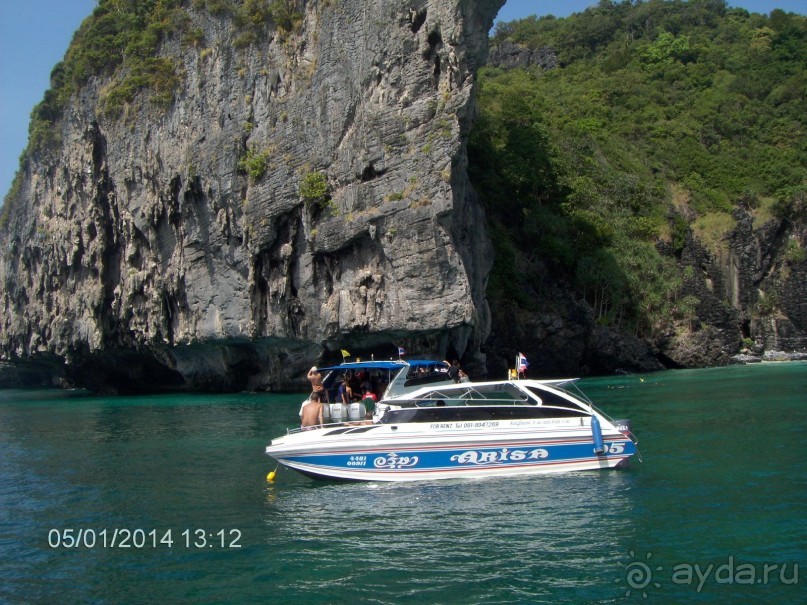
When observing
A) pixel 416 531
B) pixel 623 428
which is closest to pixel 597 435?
pixel 623 428

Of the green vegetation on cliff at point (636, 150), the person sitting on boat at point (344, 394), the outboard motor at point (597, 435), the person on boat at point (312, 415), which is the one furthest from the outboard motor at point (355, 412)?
the green vegetation on cliff at point (636, 150)

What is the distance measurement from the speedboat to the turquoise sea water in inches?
13.7

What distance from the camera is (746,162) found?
65.7m

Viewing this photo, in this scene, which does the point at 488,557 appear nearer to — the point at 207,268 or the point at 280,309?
the point at 280,309

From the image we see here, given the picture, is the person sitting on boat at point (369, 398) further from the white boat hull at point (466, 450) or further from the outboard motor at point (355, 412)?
the white boat hull at point (466, 450)

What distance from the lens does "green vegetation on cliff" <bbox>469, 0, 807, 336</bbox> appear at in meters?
50.7

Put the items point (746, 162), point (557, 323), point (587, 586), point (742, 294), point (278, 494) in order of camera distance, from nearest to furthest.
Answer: point (587, 586) < point (278, 494) < point (557, 323) < point (742, 294) < point (746, 162)

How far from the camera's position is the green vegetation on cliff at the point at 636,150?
5072 cm

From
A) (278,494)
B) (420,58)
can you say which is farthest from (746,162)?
(278,494)

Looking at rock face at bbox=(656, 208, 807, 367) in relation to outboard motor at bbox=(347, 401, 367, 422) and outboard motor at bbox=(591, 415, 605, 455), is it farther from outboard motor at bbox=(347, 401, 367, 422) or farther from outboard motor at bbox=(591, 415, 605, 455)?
outboard motor at bbox=(591, 415, 605, 455)

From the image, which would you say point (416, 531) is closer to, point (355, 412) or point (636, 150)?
point (355, 412)

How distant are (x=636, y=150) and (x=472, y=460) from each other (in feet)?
191

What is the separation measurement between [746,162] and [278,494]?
62312mm

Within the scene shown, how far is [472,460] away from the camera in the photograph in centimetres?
1486
